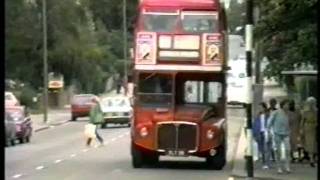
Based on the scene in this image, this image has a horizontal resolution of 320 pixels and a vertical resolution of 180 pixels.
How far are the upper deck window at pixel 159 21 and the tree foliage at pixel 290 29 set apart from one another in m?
2.24

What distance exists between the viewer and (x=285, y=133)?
1919cm

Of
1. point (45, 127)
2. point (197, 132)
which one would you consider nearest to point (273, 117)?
point (197, 132)

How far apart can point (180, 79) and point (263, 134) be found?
2446mm

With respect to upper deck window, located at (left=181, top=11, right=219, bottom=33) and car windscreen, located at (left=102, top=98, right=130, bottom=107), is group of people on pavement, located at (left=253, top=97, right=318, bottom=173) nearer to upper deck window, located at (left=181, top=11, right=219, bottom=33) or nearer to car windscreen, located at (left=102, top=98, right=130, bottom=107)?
upper deck window, located at (left=181, top=11, right=219, bottom=33)

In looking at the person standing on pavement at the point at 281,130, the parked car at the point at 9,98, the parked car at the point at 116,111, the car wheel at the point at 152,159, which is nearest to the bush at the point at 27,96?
the parked car at the point at 116,111

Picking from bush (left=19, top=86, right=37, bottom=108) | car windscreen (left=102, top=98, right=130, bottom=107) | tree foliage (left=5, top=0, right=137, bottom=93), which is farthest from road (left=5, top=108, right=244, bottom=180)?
Answer: bush (left=19, top=86, right=37, bottom=108)

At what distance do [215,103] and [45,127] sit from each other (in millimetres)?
29666

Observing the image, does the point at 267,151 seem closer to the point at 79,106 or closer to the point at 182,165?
the point at 182,165

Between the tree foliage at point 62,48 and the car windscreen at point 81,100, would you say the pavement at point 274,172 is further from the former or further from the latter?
the car windscreen at point 81,100

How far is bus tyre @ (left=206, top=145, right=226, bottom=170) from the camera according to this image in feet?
68.8

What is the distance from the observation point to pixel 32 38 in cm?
5778

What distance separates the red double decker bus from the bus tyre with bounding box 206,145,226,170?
24 millimetres

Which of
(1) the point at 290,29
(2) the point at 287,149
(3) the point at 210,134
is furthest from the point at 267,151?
(1) the point at 290,29

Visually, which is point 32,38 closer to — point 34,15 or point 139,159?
point 34,15
